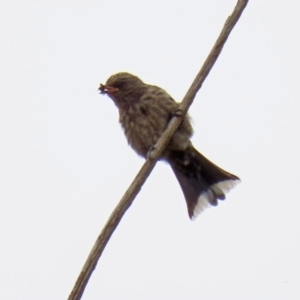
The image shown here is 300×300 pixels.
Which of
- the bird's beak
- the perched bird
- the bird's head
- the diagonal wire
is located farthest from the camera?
the bird's head

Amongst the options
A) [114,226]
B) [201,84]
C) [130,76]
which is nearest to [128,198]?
[114,226]

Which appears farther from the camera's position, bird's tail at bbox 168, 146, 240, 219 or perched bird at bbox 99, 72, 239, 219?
bird's tail at bbox 168, 146, 240, 219

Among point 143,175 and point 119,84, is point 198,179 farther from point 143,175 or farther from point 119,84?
point 143,175

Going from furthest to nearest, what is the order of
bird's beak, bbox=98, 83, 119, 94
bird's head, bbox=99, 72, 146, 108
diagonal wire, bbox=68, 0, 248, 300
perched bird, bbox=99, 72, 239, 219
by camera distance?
bird's head, bbox=99, 72, 146, 108
perched bird, bbox=99, 72, 239, 219
bird's beak, bbox=98, 83, 119, 94
diagonal wire, bbox=68, 0, 248, 300

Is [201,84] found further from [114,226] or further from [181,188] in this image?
[181,188]

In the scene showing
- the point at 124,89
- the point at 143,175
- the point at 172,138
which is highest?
the point at 124,89

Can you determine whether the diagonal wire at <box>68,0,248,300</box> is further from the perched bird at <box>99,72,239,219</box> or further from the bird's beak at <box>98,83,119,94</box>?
the perched bird at <box>99,72,239,219</box>

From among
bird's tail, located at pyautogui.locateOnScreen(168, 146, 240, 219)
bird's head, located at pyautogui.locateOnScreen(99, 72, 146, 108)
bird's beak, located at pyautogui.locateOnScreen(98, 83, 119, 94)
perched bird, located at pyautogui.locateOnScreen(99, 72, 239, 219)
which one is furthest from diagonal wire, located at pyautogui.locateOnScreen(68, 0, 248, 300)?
bird's tail, located at pyautogui.locateOnScreen(168, 146, 240, 219)

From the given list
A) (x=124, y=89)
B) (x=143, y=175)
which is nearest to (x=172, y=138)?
(x=124, y=89)
